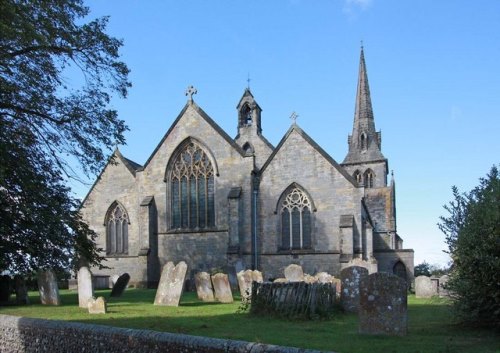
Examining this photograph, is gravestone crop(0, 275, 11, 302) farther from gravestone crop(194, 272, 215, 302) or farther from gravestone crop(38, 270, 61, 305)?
gravestone crop(194, 272, 215, 302)

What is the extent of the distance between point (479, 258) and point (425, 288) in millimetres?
11767

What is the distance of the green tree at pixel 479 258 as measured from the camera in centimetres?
948

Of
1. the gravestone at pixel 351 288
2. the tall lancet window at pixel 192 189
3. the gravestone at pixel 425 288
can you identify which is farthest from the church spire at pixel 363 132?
the gravestone at pixel 351 288

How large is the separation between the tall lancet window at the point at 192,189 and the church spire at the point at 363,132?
28931 millimetres

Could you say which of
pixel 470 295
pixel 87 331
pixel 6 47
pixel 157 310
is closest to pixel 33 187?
pixel 6 47

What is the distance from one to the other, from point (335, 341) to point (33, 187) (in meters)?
10.1

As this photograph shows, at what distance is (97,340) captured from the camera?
7.12 metres

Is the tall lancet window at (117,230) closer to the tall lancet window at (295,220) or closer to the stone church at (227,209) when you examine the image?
the stone church at (227,209)

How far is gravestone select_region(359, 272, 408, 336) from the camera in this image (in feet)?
31.4

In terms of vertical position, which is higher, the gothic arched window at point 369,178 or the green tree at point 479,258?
the gothic arched window at point 369,178

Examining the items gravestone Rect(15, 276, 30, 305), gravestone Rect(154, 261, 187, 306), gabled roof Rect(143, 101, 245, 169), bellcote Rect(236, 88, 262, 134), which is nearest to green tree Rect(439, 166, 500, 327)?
gravestone Rect(154, 261, 187, 306)

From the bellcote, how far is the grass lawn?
79.4ft

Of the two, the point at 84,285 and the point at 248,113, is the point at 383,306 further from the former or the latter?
the point at 248,113

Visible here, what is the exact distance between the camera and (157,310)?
1426 centimetres
